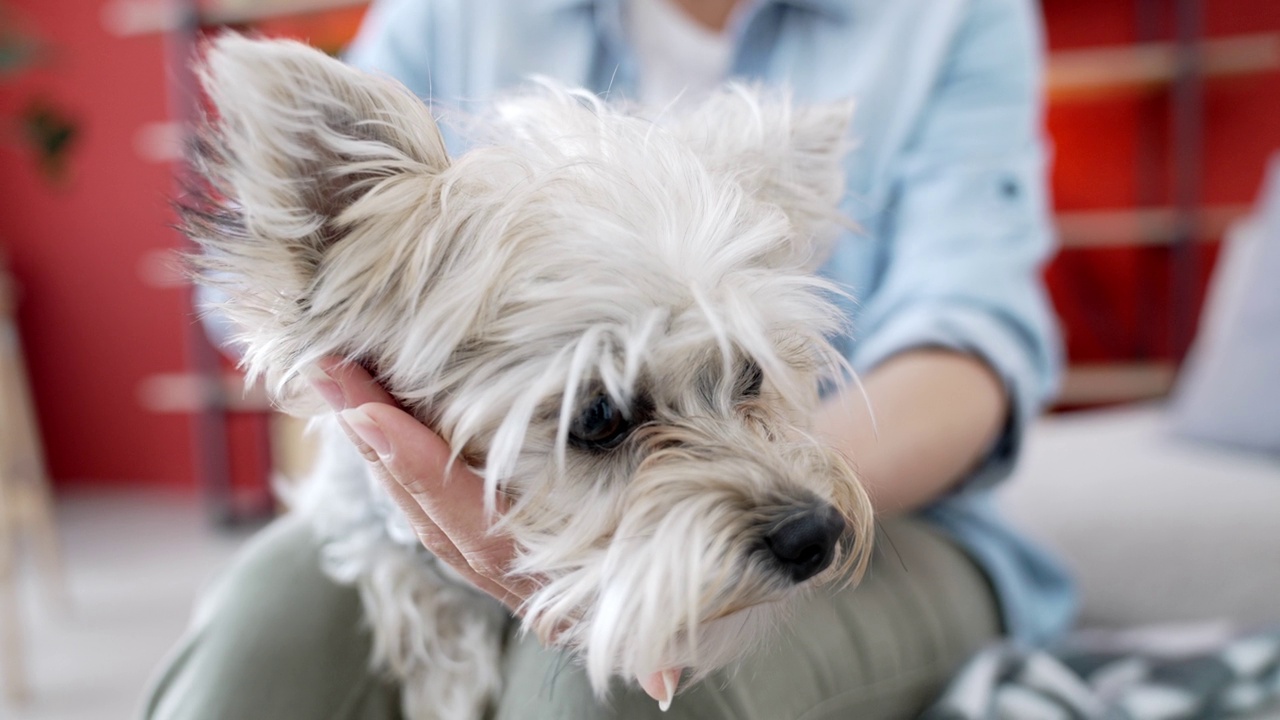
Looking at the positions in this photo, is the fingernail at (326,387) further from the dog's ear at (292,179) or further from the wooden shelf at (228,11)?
the wooden shelf at (228,11)

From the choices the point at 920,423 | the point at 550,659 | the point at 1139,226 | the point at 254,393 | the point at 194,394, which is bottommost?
the point at 194,394

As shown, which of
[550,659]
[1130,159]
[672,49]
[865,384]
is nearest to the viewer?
[550,659]

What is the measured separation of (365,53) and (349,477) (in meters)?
1.00

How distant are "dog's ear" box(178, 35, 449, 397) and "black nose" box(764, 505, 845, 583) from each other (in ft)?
1.28

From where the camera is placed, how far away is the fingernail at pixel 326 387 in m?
0.83

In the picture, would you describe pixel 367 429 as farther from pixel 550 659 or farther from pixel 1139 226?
pixel 1139 226

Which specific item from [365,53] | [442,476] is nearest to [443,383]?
[442,476]

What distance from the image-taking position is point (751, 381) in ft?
3.03

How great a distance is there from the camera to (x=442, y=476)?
804 millimetres

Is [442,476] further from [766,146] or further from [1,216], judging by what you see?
[1,216]

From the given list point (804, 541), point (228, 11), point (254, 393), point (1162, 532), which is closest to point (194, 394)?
point (254, 393)

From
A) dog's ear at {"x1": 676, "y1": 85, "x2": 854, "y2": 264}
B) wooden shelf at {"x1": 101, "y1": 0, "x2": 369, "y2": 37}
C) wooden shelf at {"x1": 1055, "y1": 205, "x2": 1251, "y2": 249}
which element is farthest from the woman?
wooden shelf at {"x1": 101, "y1": 0, "x2": 369, "y2": 37}

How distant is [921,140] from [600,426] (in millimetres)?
836

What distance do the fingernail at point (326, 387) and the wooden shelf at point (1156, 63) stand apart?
334 centimetres
